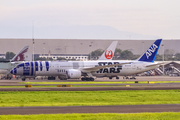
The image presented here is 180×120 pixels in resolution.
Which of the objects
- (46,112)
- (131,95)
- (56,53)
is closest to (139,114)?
(46,112)

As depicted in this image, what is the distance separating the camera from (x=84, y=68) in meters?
71.3

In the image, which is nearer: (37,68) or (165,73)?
(37,68)

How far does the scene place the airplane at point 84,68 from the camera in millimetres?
68812

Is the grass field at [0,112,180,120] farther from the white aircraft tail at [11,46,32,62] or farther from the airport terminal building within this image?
the airport terminal building

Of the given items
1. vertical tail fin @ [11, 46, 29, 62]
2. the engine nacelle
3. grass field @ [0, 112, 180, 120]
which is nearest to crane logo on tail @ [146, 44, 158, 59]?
the engine nacelle

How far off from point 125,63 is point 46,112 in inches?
1980

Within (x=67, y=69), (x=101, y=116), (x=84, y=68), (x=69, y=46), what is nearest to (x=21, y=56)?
(x=67, y=69)

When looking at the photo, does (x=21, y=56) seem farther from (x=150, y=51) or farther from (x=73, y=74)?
(x=150, y=51)

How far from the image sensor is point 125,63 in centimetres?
7294

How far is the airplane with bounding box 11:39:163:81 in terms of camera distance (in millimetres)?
68812

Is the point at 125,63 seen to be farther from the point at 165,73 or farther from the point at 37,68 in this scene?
the point at 165,73

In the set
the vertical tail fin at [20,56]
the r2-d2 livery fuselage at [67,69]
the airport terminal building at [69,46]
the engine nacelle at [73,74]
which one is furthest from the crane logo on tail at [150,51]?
the airport terminal building at [69,46]

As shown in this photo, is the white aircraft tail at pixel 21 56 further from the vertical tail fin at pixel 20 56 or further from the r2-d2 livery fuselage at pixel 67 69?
the r2-d2 livery fuselage at pixel 67 69

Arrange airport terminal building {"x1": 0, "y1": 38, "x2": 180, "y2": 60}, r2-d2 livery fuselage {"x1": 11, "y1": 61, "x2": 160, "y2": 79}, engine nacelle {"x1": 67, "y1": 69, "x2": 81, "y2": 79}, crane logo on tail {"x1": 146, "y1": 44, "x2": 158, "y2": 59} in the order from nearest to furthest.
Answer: engine nacelle {"x1": 67, "y1": 69, "x2": 81, "y2": 79}
r2-d2 livery fuselage {"x1": 11, "y1": 61, "x2": 160, "y2": 79}
crane logo on tail {"x1": 146, "y1": 44, "x2": 158, "y2": 59}
airport terminal building {"x1": 0, "y1": 38, "x2": 180, "y2": 60}
